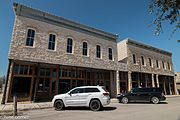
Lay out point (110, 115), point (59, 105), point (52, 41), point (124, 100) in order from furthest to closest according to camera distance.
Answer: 1. point (52, 41)
2. point (124, 100)
3. point (59, 105)
4. point (110, 115)

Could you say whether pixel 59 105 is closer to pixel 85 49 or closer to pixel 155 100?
pixel 85 49

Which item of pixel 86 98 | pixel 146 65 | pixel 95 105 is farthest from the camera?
pixel 146 65

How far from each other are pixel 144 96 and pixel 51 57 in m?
11.2

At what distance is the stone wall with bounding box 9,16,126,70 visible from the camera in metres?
14.3

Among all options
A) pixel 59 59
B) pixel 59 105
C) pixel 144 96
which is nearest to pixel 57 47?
pixel 59 59

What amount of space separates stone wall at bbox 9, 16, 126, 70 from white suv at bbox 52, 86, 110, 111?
602 centimetres

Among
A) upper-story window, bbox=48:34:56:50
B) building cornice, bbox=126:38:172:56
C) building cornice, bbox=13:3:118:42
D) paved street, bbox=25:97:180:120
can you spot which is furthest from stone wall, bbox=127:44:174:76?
paved street, bbox=25:97:180:120

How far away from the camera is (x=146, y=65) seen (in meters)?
27.1

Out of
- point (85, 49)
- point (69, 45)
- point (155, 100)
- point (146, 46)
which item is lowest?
point (155, 100)

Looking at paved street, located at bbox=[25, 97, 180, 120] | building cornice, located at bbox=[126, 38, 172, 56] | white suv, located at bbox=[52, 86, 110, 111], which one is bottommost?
paved street, located at bbox=[25, 97, 180, 120]

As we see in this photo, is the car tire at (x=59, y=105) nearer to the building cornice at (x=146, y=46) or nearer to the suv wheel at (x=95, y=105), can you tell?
the suv wheel at (x=95, y=105)

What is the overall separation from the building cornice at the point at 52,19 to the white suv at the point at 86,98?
965 cm

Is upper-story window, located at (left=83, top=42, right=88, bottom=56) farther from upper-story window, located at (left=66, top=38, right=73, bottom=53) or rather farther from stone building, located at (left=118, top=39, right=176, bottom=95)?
stone building, located at (left=118, top=39, right=176, bottom=95)

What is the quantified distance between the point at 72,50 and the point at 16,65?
6528 mm
